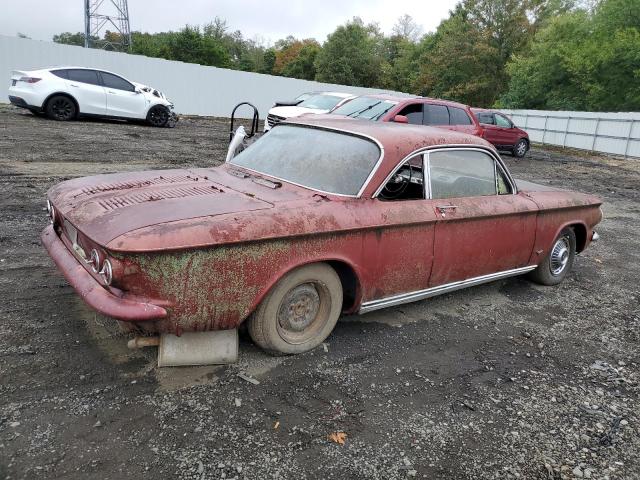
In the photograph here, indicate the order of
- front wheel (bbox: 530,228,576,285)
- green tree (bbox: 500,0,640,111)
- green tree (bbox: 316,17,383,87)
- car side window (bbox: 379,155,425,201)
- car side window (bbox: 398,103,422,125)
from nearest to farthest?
car side window (bbox: 379,155,425,201) < front wheel (bbox: 530,228,576,285) < car side window (bbox: 398,103,422,125) < green tree (bbox: 500,0,640,111) < green tree (bbox: 316,17,383,87)

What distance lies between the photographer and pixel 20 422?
2.53m

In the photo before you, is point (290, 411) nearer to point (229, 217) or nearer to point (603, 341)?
point (229, 217)

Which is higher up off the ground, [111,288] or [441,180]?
[441,180]

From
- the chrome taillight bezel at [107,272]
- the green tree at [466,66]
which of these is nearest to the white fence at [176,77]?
the chrome taillight bezel at [107,272]

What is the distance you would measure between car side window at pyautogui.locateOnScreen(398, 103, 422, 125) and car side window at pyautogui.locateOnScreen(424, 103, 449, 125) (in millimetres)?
208

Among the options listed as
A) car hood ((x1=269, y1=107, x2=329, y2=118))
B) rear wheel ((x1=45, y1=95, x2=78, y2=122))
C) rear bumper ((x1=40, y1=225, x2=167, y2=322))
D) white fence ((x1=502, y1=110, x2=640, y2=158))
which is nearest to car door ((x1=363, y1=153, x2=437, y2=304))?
rear bumper ((x1=40, y1=225, x2=167, y2=322))

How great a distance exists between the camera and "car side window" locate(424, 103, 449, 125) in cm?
1026

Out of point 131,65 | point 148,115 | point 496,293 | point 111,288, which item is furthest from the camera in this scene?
point 131,65

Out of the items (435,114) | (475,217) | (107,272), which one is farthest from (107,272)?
(435,114)

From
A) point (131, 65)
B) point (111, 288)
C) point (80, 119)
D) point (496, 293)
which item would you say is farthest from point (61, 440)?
point (131, 65)

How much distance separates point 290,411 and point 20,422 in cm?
138

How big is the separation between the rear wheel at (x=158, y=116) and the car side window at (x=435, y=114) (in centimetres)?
892

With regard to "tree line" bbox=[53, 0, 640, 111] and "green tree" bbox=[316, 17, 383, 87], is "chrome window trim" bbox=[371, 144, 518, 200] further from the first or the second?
"green tree" bbox=[316, 17, 383, 87]

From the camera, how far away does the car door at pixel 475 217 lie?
395cm
